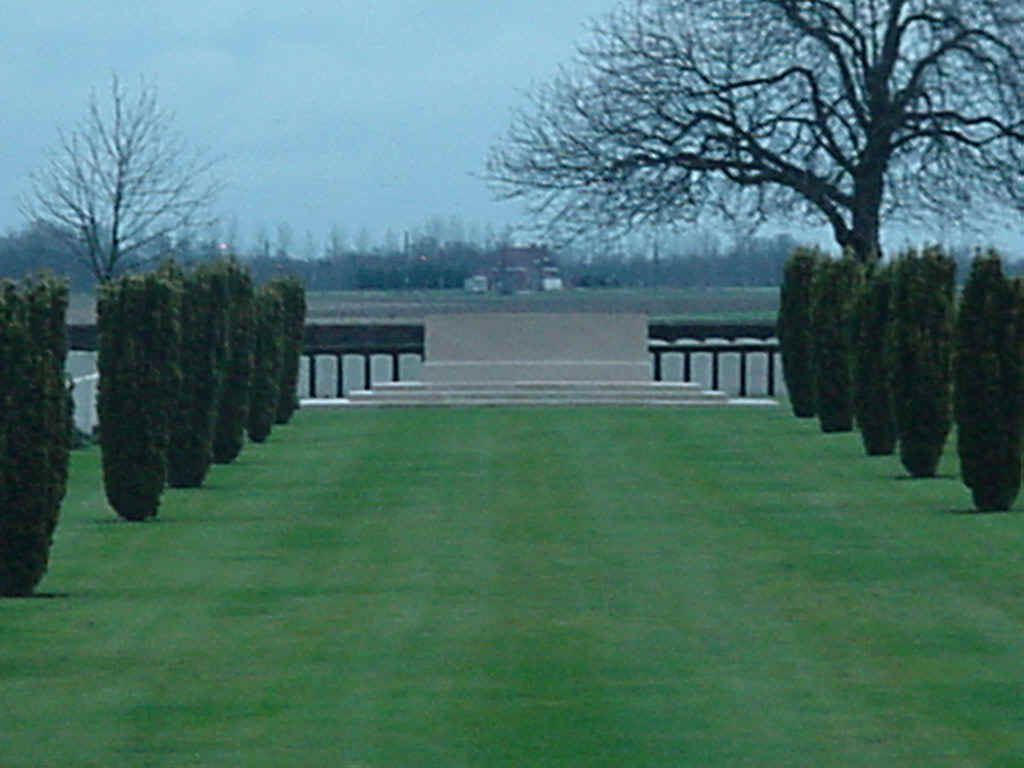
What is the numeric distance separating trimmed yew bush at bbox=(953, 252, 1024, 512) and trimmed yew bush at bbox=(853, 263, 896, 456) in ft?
16.0

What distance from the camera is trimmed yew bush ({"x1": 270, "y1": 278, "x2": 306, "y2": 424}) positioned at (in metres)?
25.1

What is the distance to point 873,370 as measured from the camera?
1958 centimetres

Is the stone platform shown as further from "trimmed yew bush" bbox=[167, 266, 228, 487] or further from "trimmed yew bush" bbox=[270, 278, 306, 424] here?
"trimmed yew bush" bbox=[167, 266, 228, 487]

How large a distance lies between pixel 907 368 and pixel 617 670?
30.3 feet

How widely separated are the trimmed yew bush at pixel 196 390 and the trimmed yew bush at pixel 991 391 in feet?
19.7

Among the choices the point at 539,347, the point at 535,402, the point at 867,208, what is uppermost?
the point at 867,208

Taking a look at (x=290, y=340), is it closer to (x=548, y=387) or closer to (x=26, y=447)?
(x=548, y=387)

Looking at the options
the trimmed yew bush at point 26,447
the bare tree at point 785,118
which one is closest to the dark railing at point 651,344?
the bare tree at point 785,118

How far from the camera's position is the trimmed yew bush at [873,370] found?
19.5m

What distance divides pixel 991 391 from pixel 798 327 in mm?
11449

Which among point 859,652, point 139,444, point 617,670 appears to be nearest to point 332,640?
point 617,670

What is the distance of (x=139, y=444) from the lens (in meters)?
14.3

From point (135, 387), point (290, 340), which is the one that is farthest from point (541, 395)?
point (135, 387)

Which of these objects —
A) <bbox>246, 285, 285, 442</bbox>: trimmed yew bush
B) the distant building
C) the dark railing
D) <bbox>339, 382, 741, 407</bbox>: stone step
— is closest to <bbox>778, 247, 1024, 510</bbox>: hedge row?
<bbox>339, 382, 741, 407</bbox>: stone step
